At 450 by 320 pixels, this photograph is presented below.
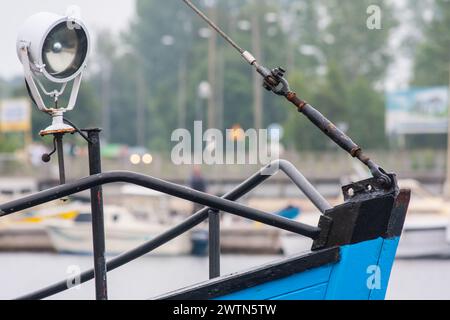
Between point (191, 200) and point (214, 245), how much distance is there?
0.65m

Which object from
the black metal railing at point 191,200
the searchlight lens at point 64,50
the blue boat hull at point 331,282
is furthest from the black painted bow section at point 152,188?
the searchlight lens at point 64,50

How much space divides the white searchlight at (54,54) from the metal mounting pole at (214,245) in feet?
2.97

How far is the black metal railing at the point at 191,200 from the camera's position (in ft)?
8.55

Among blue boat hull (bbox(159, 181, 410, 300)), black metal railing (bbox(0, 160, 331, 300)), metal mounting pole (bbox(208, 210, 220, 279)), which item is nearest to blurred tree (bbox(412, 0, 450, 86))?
black metal railing (bbox(0, 160, 331, 300))

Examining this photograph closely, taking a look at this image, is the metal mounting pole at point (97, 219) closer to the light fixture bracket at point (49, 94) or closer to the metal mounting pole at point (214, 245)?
the light fixture bracket at point (49, 94)

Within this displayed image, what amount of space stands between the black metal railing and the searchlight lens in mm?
334

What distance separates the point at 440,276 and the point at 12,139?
110ft

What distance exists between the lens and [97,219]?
9.01 ft

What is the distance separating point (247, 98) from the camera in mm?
57750

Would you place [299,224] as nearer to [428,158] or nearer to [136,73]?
[428,158]

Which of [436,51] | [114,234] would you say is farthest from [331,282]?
[436,51]

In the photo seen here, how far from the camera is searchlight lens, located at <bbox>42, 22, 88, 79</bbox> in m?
2.65

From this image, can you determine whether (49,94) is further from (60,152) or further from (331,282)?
(331,282)
